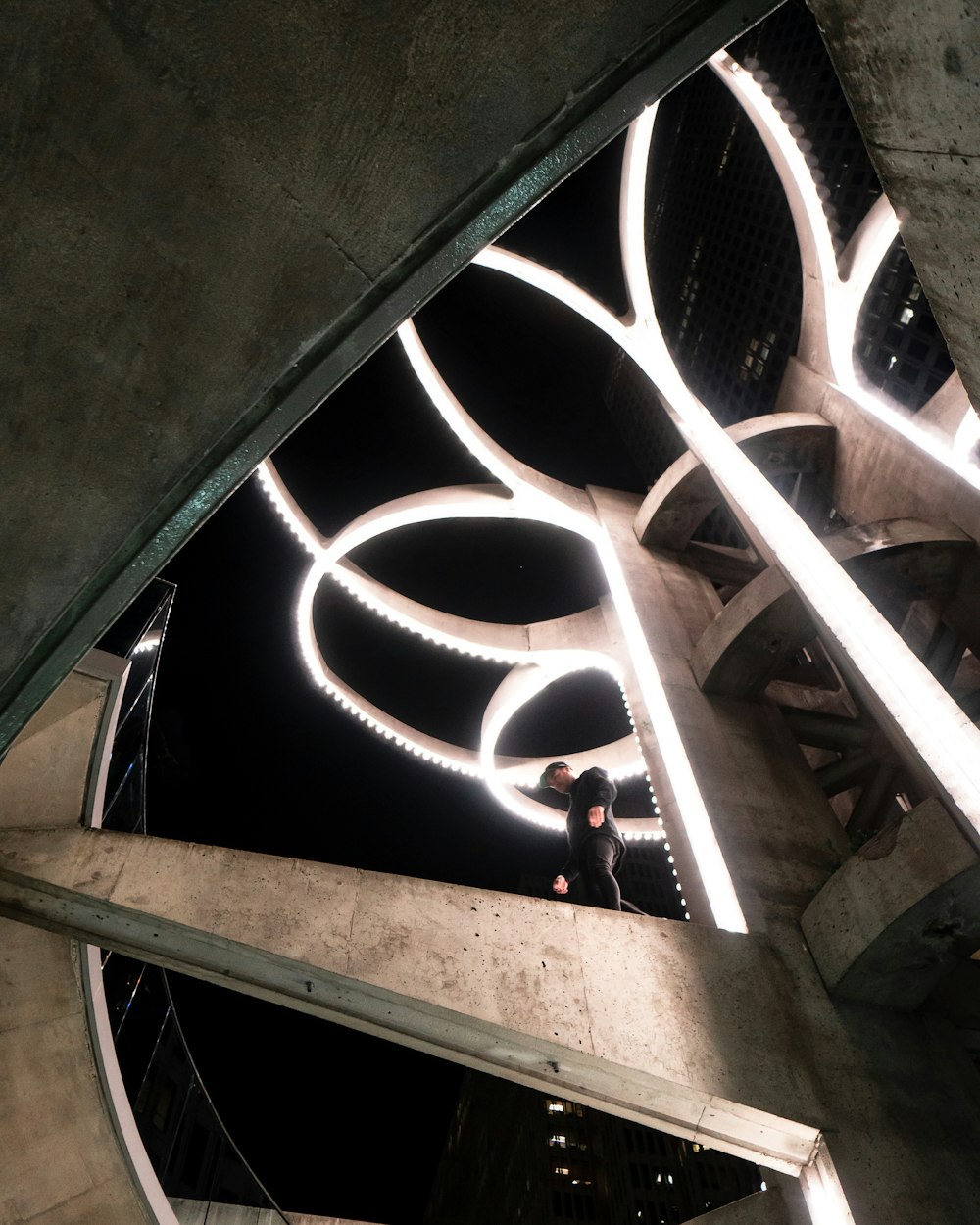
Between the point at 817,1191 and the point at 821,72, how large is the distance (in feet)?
57.4

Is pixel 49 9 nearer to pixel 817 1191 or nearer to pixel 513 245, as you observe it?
pixel 817 1191

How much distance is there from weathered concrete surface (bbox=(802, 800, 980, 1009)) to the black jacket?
137 inches

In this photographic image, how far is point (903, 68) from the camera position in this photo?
7.08ft

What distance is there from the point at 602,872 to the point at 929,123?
344 inches

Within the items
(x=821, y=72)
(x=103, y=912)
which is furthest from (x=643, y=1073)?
(x=821, y=72)

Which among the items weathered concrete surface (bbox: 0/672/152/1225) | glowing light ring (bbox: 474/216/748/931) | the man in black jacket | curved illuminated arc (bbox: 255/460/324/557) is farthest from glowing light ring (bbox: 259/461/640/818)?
weathered concrete surface (bbox: 0/672/152/1225)

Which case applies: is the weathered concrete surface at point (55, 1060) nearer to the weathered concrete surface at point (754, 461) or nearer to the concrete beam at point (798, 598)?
the concrete beam at point (798, 598)

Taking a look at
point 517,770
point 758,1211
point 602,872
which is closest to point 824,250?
point 602,872

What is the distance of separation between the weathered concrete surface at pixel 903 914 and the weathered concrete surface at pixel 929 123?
4828mm

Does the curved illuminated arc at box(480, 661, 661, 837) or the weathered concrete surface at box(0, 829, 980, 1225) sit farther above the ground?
the curved illuminated arc at box(480, 661, 661, 837)

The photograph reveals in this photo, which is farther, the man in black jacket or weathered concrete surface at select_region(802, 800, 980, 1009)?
the man in black jacket

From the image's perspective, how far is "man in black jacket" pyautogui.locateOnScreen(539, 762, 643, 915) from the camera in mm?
9531

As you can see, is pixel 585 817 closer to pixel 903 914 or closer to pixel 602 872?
pixel 602 872

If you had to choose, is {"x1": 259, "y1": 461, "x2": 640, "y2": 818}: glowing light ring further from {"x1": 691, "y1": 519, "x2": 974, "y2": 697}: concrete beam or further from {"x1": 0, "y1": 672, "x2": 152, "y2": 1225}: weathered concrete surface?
{"x1": 0, "y1": 672, "x2": 152, "y2": 1225}: weathered concrete surface
